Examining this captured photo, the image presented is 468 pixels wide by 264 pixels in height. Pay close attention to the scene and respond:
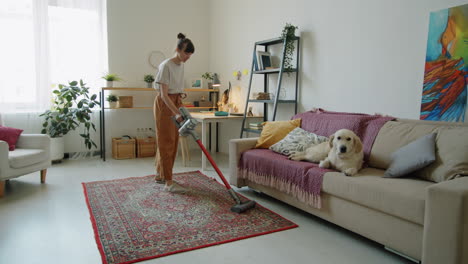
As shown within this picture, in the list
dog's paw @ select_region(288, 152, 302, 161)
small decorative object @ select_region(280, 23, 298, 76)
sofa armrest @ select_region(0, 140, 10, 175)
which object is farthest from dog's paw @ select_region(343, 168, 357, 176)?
sofa armrest @ select_region(0, 140, 10, 175)

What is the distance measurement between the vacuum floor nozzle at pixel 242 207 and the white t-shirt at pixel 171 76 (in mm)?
1229

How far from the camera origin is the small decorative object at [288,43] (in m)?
3.77

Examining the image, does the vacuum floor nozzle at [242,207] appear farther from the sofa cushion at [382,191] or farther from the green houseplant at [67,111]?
the green houseplant at [67,111]

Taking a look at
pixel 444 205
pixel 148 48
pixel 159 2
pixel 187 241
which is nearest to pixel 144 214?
pixel 187 241

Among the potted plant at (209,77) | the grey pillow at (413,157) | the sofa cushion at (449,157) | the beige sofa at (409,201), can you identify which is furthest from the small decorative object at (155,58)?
the sofa cushion at (449,157)

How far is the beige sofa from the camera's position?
1.57 meters

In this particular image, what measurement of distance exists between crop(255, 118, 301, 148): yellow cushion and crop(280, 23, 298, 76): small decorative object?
840mm

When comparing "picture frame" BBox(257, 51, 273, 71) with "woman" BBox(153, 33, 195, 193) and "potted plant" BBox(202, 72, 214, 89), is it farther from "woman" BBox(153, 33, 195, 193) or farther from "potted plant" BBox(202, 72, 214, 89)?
"potted plant" BBox(202, 72, 214, 89)

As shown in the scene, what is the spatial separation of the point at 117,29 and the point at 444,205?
484 centimetres

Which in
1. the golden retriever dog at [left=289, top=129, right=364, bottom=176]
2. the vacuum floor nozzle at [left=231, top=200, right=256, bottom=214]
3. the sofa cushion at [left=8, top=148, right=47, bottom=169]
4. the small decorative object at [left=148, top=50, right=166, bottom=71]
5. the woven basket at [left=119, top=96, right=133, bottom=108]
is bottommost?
the vacuum floor nozzle at [left=231, top=200, right=256, bottom=214]

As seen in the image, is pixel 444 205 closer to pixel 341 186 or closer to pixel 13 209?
pixel 341 186

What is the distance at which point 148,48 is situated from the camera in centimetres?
531

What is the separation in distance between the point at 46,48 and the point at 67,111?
936 millimetres

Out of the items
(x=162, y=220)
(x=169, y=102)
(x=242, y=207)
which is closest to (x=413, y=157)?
(x=242, y=207)
